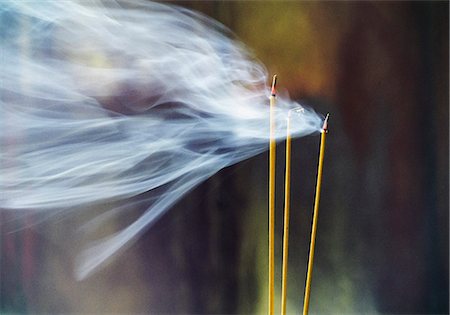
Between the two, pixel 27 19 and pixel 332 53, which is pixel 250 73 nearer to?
pixel 332 53

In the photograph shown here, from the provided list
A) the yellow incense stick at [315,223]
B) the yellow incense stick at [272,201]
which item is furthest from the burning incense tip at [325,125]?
the yellow incense stick at [272,201]

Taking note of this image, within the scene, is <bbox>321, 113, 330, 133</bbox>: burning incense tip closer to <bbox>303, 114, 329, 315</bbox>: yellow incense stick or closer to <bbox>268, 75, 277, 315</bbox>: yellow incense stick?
<bbox>303, 114, 329, 315</bbox>: yellow incense stick

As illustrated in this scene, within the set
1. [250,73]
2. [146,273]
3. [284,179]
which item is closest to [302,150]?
[284,179]

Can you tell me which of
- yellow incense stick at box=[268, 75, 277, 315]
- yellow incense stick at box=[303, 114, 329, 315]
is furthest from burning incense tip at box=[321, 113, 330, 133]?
yellow incense stick at box=[268, 75, 277, 315]

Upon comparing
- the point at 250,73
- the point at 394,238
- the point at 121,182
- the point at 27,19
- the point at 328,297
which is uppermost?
the point at 27,19

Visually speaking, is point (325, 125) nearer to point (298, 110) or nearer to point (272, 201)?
point (298, 110)

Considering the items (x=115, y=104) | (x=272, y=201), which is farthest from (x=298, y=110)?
(x=115, y=104)
